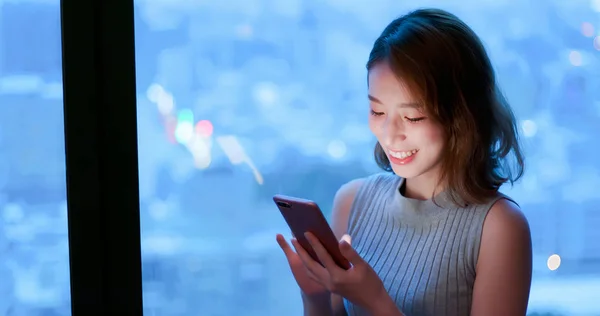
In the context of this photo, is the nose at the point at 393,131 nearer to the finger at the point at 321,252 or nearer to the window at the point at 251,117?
the finger at the point at 321,252

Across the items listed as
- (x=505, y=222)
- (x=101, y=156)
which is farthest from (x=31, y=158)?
(x=505, y=222)

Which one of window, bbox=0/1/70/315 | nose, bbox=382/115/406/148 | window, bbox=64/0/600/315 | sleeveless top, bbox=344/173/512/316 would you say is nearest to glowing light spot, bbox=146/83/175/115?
window, bbox=64/0/600/315

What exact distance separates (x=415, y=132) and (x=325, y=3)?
0.58 meters

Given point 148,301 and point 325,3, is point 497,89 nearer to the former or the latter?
point 325,3

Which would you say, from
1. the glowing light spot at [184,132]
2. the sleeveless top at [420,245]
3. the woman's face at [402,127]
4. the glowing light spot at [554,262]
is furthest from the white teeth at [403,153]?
the glowing light spot at [554,262]

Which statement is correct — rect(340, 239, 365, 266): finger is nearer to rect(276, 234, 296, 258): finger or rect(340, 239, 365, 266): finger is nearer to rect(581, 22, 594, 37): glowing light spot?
rect(276, 234, 296, 258): finger

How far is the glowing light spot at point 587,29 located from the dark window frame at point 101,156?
1146 millimetres

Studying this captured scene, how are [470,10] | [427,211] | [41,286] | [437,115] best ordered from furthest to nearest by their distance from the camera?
[470,10] < [41,286] < [427,211] < [437,115]

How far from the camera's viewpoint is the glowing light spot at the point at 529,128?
194cm

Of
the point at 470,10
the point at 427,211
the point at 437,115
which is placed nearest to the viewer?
the point at 437,115

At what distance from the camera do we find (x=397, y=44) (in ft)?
4.63

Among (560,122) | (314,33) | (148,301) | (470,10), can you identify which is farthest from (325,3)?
(148,301)

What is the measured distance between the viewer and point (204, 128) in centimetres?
182

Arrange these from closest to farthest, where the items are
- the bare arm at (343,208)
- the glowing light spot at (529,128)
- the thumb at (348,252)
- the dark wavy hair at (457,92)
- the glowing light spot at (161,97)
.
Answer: the thumb at (348,252)
the dark wavy hair at (457,92)
the bare arm at (343,208)
the glowing light spot at (161,97)
the glowing light spot at (529,128)
